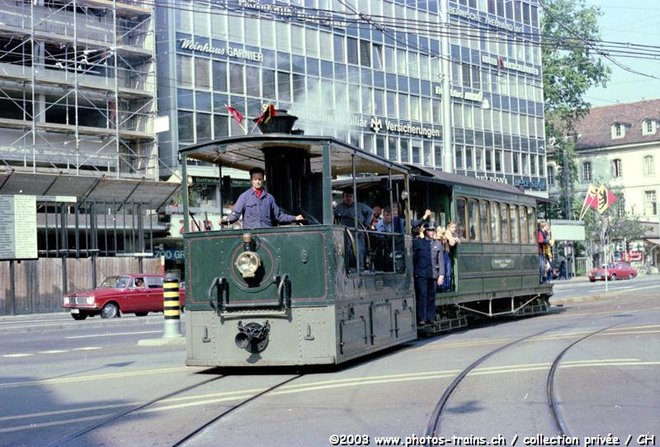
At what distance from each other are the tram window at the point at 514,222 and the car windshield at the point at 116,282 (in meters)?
15.6

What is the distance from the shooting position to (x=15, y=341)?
68.2 feet

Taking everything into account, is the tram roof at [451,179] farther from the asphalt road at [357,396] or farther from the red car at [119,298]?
the red car at [119,298]

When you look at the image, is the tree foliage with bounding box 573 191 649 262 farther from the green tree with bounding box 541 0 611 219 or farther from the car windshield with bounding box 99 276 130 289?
the car windshield with bounding box 99 276 130 289

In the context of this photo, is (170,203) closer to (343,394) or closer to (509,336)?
(509,336)

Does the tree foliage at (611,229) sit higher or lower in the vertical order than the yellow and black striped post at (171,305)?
higher

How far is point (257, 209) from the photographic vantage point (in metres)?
11.9

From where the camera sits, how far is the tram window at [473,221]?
60.6 ft

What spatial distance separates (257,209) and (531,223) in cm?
1139

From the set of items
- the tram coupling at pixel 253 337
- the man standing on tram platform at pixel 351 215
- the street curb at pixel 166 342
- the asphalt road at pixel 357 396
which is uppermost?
the man standing on tram platform at pixel 351 215

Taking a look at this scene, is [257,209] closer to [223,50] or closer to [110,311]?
[110,311]

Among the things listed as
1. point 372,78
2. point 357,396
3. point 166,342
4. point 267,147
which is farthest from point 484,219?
point 372,78

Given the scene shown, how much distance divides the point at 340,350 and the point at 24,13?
3280cm

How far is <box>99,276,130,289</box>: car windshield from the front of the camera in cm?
3226

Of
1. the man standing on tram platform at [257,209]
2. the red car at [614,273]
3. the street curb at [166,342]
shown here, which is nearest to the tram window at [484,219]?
the street curb at [166,342]
